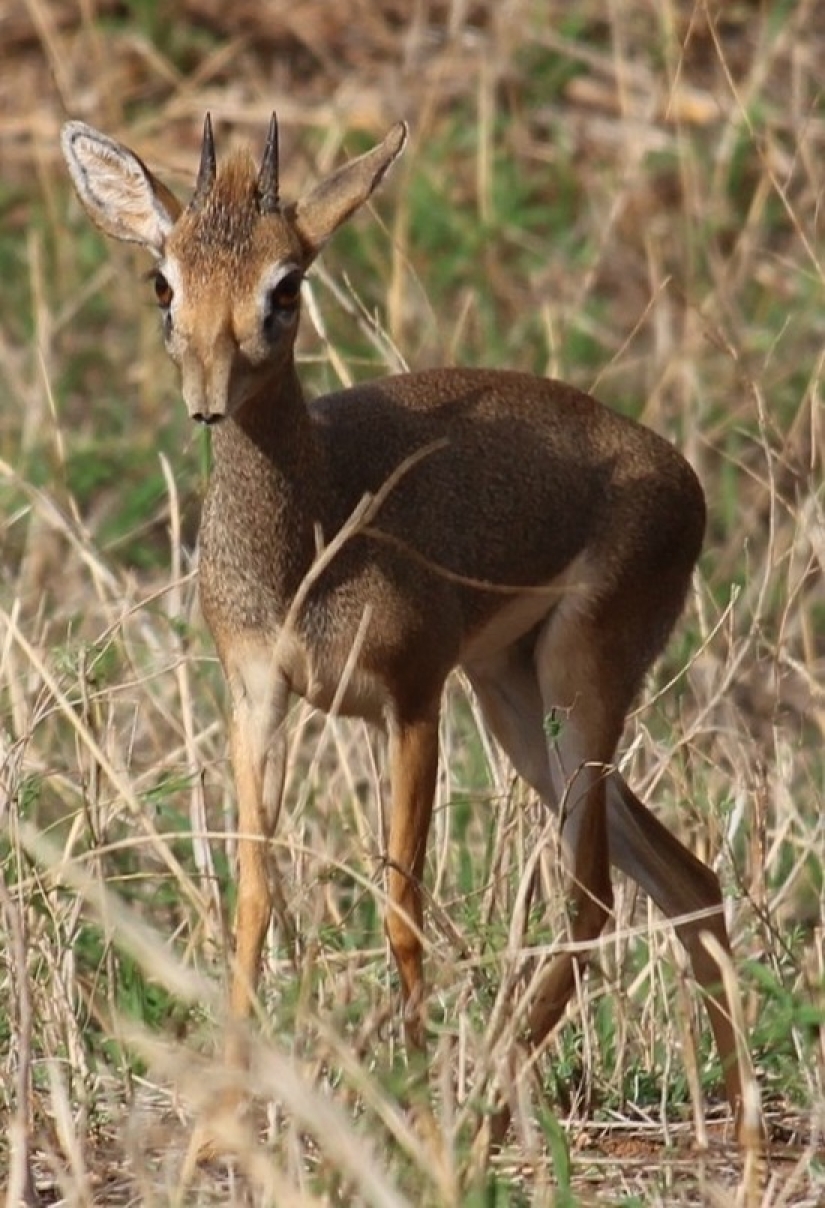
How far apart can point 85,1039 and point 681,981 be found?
1.34m

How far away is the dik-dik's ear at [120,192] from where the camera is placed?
5.71 meters

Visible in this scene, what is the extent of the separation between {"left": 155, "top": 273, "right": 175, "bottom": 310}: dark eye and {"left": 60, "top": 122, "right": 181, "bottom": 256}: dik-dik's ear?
13 cm

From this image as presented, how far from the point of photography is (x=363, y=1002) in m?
5.80

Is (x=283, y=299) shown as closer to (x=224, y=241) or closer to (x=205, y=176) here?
(x=224, y=241)

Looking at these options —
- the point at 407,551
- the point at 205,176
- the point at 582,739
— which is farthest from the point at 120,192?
the point at 582,739

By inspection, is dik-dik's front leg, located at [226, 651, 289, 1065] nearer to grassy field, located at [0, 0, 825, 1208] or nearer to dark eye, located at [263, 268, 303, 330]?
grassy field, located at [0, 0, 825, 1208]

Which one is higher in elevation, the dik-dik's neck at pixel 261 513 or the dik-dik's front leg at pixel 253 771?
the dik-dik's neck at pixel 261 513

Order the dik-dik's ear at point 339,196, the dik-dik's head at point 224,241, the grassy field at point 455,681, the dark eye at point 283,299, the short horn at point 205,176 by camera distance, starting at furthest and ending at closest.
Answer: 1. the dik-dik's ear at point 339,196
2. the short horn at point 205,176
3. the dark eye at point 283,299
4. the dik-dik's head at point 224,241
5. the grassy field at point 455,681

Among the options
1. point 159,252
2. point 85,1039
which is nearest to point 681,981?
point 85,1039

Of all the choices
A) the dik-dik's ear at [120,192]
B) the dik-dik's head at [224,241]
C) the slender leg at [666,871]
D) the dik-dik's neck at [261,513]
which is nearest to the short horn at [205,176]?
the dik-dik's head at [224,241]

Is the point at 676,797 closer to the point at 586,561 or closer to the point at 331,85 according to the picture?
the point at 586,561

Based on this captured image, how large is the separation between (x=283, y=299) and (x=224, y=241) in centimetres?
15

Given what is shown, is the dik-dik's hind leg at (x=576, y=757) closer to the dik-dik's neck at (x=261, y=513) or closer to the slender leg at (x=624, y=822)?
the slender leg at (x=624, y=822)

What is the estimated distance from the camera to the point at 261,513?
5770mm
